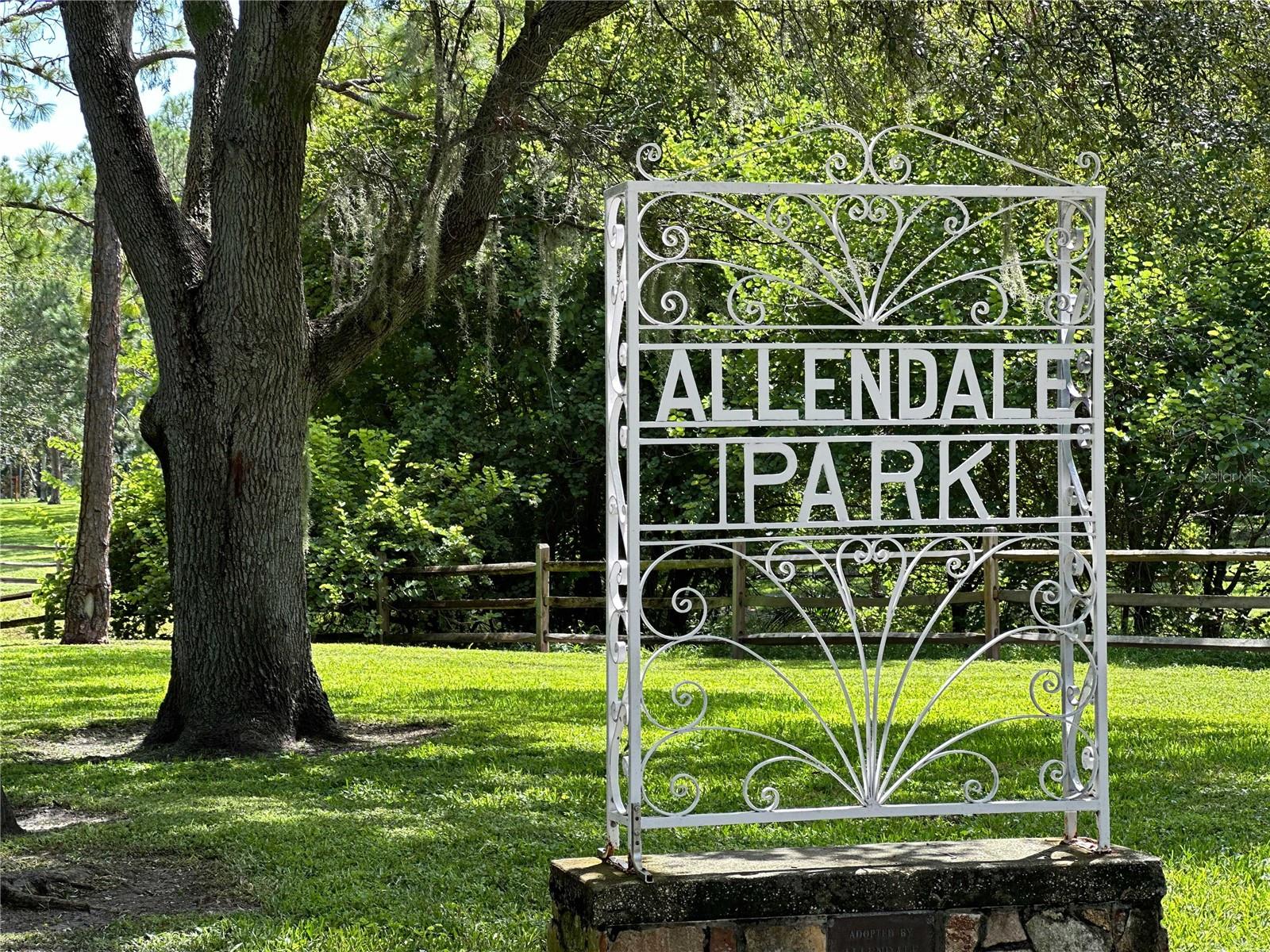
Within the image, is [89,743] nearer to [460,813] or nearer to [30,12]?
[460,813]

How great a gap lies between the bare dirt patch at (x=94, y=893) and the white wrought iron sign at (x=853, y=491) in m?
1.49

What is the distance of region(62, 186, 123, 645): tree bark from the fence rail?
268 centimetres

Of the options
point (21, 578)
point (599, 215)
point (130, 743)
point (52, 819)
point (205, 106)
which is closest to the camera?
point (52, 819)

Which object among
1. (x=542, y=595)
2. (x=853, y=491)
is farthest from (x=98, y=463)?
(x=853, y=491)

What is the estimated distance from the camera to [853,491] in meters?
13.6

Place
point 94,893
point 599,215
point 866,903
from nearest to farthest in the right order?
point 866,903 → point 94,893 → point 599,215

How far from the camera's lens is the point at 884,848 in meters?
3.74

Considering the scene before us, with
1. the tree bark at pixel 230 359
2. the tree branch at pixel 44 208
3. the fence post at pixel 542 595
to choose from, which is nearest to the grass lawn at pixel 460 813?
the tree bark at pixel 230 359

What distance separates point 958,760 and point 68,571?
1099 cm

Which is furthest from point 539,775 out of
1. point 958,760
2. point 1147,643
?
point 1147,643

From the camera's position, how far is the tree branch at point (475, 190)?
7195 millimetres

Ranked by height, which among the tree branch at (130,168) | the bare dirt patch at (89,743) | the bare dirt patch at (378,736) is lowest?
the bare dirt patch at (89,743)

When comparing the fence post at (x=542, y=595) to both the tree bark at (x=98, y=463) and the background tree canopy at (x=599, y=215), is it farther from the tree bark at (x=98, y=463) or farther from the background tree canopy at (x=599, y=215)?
the tree bark at (x=98, y=463)

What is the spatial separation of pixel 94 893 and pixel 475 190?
4.29 metres
